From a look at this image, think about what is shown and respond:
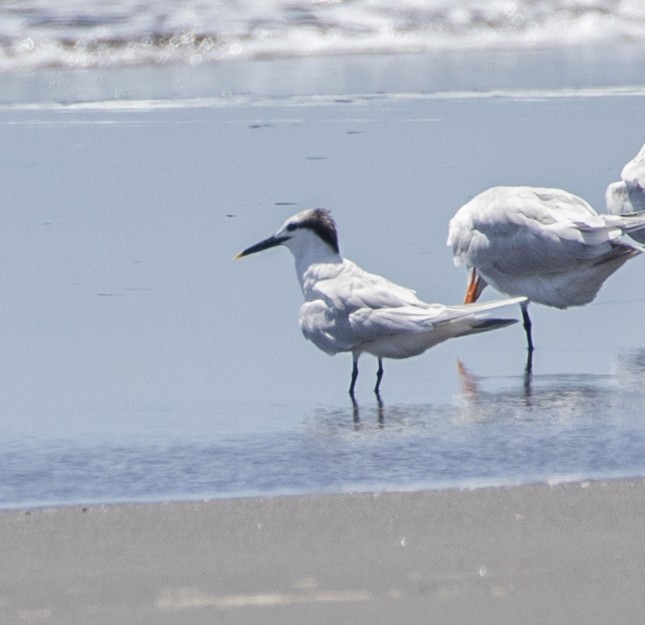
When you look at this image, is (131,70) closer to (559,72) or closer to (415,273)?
(559,72)

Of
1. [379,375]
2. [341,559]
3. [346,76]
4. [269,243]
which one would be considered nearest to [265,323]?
[269,243]

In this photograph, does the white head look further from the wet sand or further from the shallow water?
the wet sand

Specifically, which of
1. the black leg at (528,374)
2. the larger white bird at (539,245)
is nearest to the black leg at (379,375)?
the black leg at (528,374)

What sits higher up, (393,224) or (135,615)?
(135,615)

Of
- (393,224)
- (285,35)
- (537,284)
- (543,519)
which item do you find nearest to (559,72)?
(285,35)

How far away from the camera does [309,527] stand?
13.3 feet

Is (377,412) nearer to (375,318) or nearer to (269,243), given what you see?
(375,318)

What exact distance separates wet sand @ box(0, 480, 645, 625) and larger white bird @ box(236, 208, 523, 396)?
1.67 m

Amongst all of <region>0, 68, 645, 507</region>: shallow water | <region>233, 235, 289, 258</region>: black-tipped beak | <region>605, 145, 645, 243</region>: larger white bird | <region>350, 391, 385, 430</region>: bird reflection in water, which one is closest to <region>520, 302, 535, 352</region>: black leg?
<region>0, 68, 645, 507</region>: shallow water

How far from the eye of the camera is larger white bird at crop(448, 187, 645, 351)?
7059 mm

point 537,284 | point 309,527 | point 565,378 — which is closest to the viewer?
point 309,527

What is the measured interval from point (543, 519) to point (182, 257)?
13.6 ft

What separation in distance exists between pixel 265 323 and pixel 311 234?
0.49 m

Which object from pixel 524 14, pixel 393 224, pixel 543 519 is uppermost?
pixel 543 519
